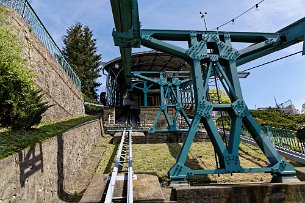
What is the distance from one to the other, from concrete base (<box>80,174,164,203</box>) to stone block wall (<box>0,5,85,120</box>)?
6.25 metres

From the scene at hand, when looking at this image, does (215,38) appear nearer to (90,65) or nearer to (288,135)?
(288,135)

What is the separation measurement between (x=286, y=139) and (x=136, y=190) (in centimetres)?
675

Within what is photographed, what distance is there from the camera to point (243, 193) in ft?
13.3

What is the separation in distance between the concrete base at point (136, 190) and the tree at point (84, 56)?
25.5 metres

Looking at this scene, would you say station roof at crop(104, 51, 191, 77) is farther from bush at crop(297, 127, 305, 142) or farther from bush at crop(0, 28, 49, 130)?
bush at crop(0, 28, 49, 130)

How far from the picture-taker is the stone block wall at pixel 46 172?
3252 mm

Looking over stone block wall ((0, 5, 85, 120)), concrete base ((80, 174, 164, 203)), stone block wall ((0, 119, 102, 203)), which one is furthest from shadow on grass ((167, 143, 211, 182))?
stone block wall ((0, 5, 85, 120))

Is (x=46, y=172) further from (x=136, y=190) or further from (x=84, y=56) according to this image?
(x=84, y=56)

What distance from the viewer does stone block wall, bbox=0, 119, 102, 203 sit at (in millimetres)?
3252

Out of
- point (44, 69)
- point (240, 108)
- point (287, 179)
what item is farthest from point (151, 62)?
point (287, 179)

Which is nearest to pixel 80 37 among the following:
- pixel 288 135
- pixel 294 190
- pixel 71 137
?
pixel 71 137

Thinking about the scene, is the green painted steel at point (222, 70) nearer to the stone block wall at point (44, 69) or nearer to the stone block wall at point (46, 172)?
the stone block wall at point (46, 172)

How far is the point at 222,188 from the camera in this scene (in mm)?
3982

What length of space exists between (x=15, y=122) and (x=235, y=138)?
17.5ft
